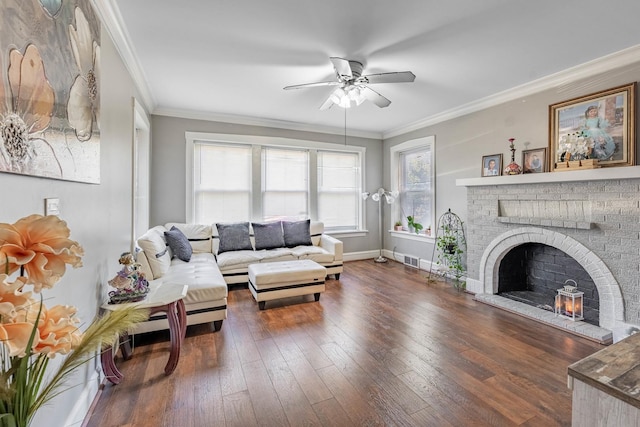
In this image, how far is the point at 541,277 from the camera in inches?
142

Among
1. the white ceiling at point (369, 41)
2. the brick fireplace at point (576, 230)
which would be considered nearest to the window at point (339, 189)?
the white ceiling at point (369, 41)

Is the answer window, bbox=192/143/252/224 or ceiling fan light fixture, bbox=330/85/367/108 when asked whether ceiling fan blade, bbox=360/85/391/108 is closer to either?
ceiling fan light fixture, bbox=330/85/367/108

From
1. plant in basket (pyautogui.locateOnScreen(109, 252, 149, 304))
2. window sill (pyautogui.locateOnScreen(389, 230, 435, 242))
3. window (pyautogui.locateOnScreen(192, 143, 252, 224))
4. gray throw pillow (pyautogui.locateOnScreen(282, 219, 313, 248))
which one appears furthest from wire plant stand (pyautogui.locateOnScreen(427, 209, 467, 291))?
plant in basket (pyautogui.locateOnScreen(109, 252, 149, 304))

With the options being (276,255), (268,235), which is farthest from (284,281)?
(268,235)

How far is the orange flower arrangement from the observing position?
59cm

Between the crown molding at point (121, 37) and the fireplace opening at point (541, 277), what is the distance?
473cm

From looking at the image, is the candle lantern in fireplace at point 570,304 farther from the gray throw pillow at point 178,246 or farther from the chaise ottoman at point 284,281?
the gray throw pillow at point 178,246

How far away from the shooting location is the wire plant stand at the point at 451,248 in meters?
4.18

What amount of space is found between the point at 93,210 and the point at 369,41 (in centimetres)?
250

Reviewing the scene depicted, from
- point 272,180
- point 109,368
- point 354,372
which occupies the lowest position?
point 354,372

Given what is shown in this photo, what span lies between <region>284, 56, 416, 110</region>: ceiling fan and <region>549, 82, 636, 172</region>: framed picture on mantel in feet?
6.23

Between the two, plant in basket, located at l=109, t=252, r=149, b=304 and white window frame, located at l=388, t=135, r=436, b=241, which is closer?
plant in basket, located at l=109, t=252, r=149, b=304

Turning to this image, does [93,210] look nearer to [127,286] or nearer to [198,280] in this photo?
[127,286]

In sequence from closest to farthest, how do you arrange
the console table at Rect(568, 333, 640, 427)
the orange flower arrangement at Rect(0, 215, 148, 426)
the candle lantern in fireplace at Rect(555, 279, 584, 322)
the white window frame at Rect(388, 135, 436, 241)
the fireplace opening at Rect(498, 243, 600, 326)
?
the orange flower arrangement at Rect(0, 215, 148, 426)
the console table at Rect(568, 333, 640, 427)
the candle lantern in fireplace at Rect(555, 279, 584, 322)
the fireplace opening at Rect(498, 243, 600, 326)
the white window frame at Rect(388, 135, 436, 241)
